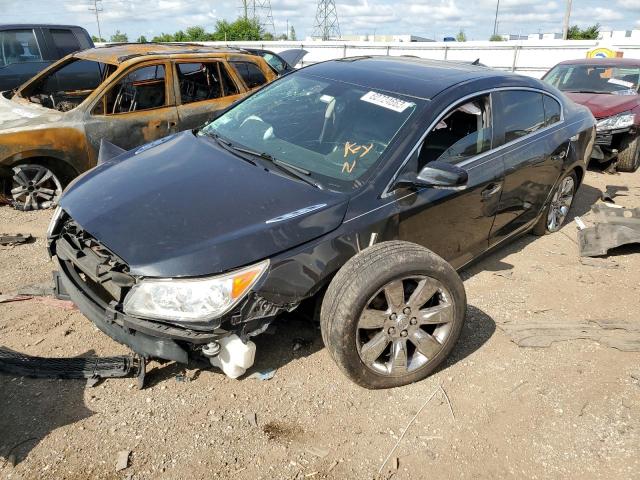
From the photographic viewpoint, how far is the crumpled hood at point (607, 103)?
7219 millimetres

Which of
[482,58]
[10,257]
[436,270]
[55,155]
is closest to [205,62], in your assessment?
[55,155]

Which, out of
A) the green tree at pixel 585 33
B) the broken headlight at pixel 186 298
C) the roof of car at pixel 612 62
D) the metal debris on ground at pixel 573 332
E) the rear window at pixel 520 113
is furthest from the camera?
the green tree at pixel 585 33

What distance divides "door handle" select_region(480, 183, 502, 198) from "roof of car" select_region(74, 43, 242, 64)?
4.05 meters

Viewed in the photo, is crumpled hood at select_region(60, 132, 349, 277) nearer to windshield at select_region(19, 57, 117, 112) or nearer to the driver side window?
the driver side window

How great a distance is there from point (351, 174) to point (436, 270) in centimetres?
74

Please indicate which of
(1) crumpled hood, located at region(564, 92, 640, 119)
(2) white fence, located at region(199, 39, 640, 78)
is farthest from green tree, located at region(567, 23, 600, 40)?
(1) crumpled hood, located at region(564, 92, 640, 119)

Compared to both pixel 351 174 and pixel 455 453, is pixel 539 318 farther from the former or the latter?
pixel 351 174

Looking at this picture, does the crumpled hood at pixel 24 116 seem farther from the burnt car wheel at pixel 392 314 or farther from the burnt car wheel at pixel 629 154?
the burnt car wheel at pixel 629 154

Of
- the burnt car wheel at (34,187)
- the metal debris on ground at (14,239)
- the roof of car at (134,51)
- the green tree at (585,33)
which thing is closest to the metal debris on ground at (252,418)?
the metal debris on ground at (14,239)

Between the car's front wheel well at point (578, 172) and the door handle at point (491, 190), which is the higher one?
the door handle at point (491, 190)

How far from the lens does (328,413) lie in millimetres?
2756

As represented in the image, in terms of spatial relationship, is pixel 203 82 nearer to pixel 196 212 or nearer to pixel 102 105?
pixel 102 105

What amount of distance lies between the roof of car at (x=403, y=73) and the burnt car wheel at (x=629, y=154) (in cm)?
431

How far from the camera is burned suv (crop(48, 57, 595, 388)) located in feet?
7.93
